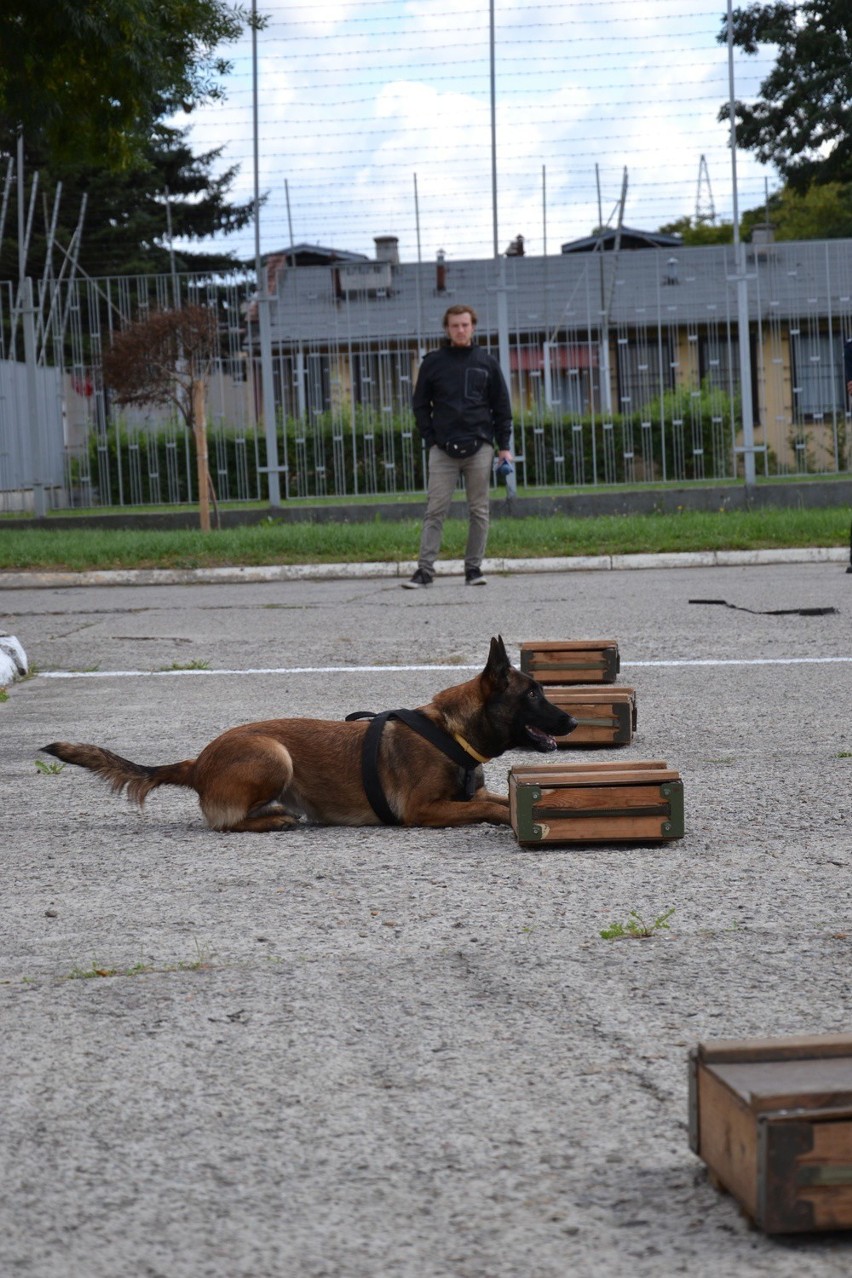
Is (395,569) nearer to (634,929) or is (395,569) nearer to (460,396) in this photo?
(460,396)

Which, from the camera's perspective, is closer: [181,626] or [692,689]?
[692,689]

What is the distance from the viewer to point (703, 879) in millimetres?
4625

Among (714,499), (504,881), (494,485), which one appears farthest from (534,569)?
(504,881)

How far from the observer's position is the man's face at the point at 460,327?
14555mm

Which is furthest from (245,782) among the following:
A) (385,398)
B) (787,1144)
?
(385,398)

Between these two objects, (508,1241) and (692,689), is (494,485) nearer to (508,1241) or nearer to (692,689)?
(692,689)

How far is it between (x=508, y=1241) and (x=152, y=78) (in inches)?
489

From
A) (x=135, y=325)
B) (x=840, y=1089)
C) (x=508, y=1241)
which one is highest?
(x=135, y=325)

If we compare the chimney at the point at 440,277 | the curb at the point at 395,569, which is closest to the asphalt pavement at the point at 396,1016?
the curb at the point at 395,569

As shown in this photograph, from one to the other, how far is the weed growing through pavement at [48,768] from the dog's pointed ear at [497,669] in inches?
82.1

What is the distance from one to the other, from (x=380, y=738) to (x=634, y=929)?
153 cm

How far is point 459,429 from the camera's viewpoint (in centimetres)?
1480

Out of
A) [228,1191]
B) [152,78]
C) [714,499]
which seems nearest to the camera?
[228,1191]

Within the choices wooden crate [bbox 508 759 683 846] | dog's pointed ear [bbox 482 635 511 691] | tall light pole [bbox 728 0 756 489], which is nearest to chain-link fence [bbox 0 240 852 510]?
tall light pole [bbox 728 0 756 489]
